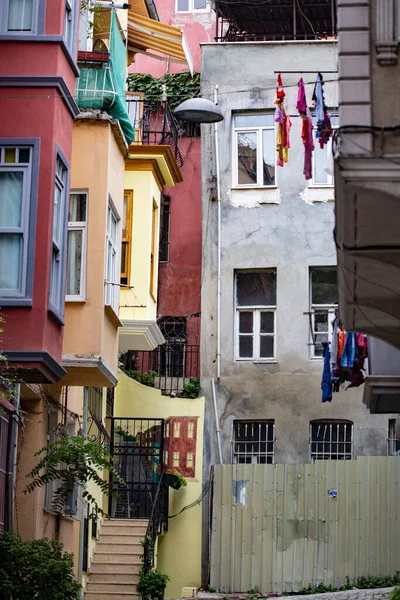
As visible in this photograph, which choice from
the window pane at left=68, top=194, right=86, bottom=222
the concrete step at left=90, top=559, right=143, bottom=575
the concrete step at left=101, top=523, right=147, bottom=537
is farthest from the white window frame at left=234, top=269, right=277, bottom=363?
the window pane at left=68, top=194, right=86, bottom=222

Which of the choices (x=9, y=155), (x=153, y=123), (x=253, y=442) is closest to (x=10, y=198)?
(x=9, y=155)

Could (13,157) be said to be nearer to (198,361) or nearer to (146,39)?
(146,39)

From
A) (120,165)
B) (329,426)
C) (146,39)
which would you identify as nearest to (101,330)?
(120,165)

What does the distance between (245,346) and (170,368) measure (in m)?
2.10

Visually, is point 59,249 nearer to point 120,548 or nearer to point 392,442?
point 120,548

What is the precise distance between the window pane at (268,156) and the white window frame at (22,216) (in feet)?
50.8

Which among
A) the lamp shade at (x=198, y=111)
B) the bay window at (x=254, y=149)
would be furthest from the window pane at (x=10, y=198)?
the bay window at (x=254, y=149)

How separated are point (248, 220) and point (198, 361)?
3.58 meters

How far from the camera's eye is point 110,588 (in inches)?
1002

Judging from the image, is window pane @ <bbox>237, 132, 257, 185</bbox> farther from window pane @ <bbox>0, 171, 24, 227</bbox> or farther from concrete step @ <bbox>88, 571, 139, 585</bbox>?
window pane @ <bbox>0, 171, 24, 227</bbox>

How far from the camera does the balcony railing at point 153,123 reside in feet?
92.1

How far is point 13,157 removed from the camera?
58.4 feet

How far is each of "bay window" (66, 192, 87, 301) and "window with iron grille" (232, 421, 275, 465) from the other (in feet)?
35.8

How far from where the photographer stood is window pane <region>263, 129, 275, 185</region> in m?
32.8
